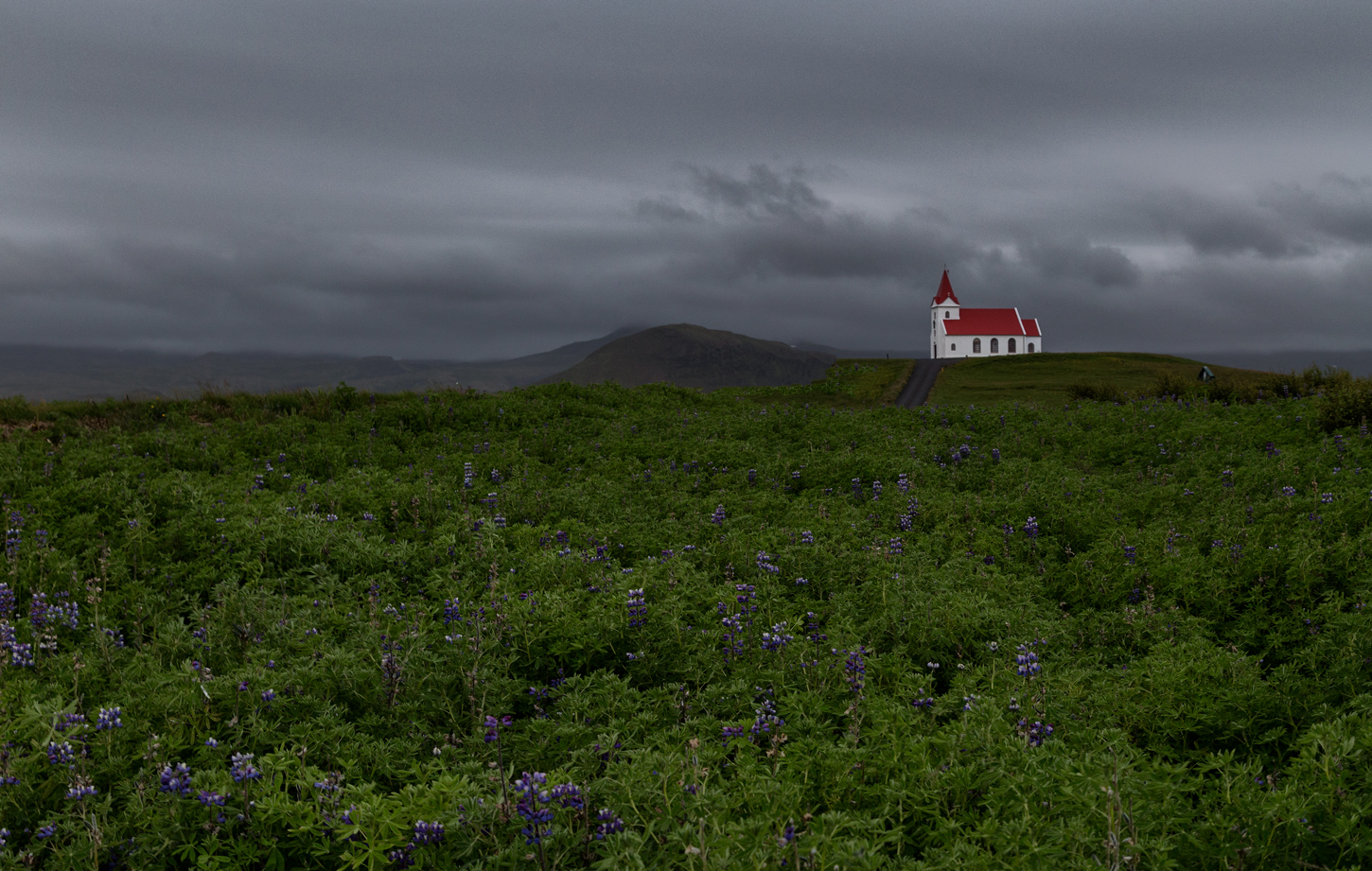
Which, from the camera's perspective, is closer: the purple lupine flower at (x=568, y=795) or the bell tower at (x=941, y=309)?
the purple lupine flower at (x=568, y=795)

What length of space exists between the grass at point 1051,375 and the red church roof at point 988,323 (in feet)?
199

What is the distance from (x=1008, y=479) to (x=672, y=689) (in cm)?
933

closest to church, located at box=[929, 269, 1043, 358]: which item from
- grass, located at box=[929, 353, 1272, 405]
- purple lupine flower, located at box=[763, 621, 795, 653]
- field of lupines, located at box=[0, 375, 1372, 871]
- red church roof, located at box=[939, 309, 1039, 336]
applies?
red church roof, located at box=[939, 309, 1039, 336]

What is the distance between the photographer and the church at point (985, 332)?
405 ft

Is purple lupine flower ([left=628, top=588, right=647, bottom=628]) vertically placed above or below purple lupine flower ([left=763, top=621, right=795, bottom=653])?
above

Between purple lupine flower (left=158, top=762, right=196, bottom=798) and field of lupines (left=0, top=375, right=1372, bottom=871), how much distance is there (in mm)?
43

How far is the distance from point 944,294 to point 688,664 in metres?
136

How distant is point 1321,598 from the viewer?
7465 mm

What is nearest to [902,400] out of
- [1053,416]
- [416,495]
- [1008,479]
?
[1053,416]

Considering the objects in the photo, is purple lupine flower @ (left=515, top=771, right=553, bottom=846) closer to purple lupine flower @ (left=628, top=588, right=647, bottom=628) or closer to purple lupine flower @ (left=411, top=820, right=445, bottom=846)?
purple lupine flower @ (left=411, top=820, right=445, bottom=846)

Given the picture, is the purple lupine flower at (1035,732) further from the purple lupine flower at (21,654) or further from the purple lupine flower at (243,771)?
the purple lupine flower at (21,654)

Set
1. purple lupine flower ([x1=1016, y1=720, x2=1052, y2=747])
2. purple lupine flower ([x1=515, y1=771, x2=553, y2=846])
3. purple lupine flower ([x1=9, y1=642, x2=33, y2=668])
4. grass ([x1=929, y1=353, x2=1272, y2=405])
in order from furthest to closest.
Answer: grass ([x1=929, y1=353, x2=1272, y2=405])
purple lupine flower ([x1=9, y1=642, x2=33, y2=668])
purple lupine flower ([x1=1016, y1=720, x2=1052, y2=747])
purple lupine flower ([x1=515, y1=771, x2=553, y2=846])

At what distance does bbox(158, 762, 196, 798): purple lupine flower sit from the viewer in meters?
3.98

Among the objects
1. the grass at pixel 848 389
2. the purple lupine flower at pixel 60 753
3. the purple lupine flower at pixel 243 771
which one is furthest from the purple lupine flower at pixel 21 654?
the grass at pixel 848 389
